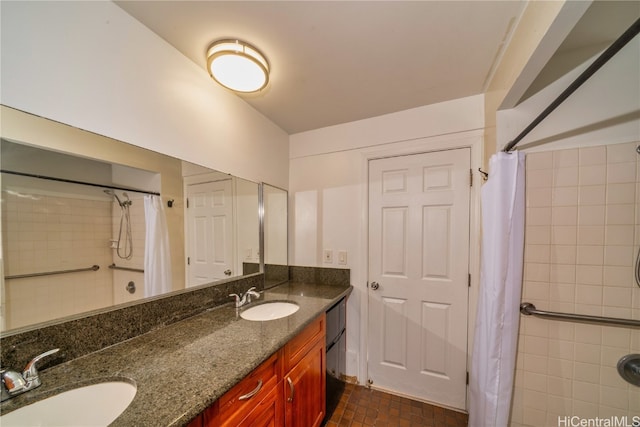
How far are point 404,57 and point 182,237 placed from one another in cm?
166

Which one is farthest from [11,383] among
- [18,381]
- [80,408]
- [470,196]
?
[470,196]

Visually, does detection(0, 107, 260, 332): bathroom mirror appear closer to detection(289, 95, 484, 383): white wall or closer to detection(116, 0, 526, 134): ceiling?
detection(116, 0, 526, 134): ceiling

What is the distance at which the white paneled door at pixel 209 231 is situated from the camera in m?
1.38

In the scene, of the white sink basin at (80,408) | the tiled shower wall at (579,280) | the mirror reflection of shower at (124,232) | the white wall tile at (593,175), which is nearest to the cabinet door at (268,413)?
the white sink basin at (80,408)

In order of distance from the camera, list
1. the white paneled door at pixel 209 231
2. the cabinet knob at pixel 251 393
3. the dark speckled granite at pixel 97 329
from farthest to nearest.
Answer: the white paneled door at pixel 209 231
the cabinet knob at pixel 251 393
the dark speckled granite at pixel 97 329

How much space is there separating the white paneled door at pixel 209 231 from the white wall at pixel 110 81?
0.18 metres

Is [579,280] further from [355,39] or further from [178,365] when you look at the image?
[178,365]

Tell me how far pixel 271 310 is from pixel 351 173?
4.18 ft

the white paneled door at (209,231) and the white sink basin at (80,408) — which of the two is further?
the white paneled door at (209,231)

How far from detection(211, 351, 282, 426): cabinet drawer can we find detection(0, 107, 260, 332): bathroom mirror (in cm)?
65

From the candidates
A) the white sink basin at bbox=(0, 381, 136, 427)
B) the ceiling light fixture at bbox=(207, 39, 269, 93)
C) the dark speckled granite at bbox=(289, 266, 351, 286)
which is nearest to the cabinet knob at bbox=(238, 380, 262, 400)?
the white sink basin at bbox=(0, 381, 136, 427)

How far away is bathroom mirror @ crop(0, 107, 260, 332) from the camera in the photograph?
767 mm

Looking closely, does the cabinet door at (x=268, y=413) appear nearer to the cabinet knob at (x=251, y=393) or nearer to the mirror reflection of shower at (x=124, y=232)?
the cabinet knob at (x=251, y=393)

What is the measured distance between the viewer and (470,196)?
5.39 feet
